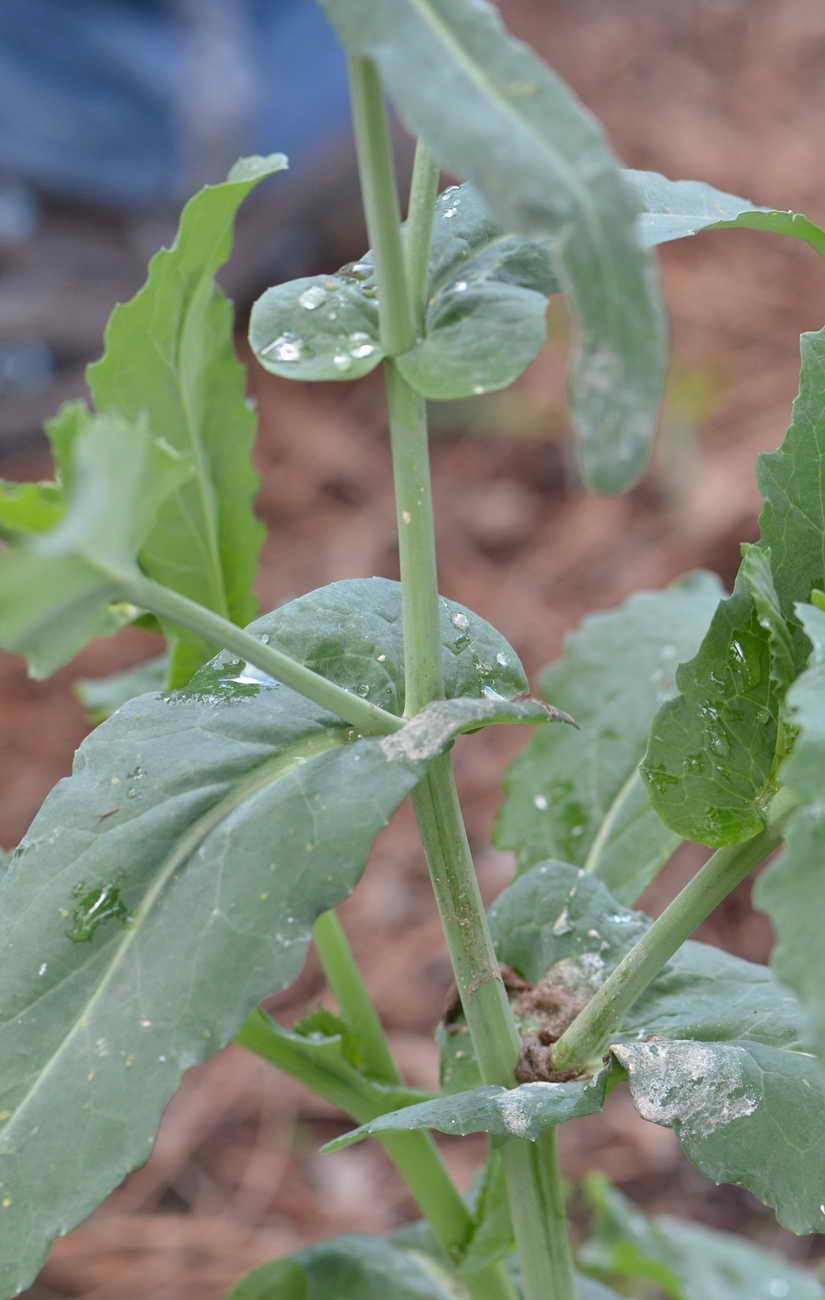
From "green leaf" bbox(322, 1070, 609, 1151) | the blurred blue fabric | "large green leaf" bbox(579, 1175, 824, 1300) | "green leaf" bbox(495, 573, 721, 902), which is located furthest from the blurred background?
"green leaf" bbox(322, 1070, 609, 1151)

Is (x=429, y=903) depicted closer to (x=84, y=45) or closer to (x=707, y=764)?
(x=707, y=764)

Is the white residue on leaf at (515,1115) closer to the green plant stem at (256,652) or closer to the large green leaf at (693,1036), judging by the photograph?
the large green leaf at (693,1036)

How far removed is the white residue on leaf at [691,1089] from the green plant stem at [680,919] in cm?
3

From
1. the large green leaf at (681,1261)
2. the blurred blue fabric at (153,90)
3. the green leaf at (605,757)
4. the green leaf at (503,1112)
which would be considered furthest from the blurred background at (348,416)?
the green leaf at (503,1112)

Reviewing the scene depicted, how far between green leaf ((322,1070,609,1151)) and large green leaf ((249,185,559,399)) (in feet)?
0.91

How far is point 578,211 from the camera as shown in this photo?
16.0 inches

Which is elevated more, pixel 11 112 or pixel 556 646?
pixel 11 112

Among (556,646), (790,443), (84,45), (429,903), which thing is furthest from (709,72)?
(790,443)

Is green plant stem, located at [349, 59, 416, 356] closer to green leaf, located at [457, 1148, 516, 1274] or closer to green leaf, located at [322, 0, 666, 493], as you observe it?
green leaf, located at [322, 0, 666, 493]

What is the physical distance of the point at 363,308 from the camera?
1.81 ft

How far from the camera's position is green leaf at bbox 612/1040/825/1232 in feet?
1.82

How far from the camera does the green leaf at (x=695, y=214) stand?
23.0 inches

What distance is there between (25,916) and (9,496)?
0.19 m

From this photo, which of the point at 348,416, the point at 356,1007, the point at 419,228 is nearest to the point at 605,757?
the point at 356,1007
